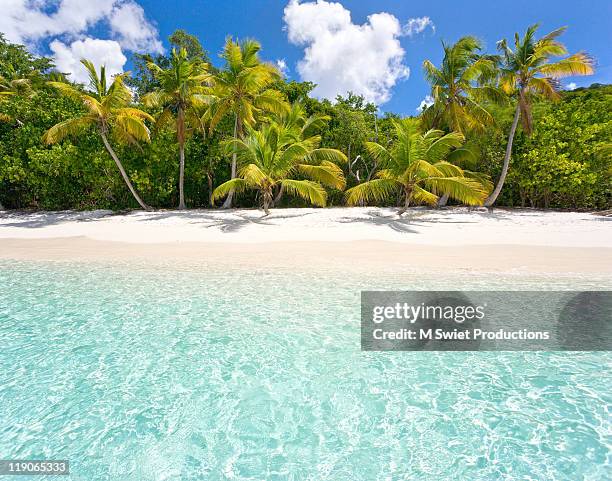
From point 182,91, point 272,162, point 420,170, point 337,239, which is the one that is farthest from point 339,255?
point 182,91

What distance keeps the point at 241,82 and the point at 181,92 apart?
2825 millimetres

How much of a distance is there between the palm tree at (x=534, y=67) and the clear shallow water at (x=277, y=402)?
47.9 feet

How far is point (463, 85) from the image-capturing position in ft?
49.2

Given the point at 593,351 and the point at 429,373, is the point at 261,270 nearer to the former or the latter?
the point at 429,373

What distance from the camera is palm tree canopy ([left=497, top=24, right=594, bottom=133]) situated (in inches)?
523

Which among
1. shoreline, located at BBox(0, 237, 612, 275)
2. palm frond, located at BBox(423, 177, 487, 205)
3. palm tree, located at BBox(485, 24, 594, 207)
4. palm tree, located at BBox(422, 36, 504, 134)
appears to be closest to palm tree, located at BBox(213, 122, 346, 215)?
shoreline, located at BBox(0, 237, 612, 275)

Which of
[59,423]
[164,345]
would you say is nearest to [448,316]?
[164,345]

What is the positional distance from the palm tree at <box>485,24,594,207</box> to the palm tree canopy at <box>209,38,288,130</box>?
10562 millimetres

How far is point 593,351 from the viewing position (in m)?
3.71

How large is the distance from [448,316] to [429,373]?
1749 mm

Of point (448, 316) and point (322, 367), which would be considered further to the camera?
point (448, 316)

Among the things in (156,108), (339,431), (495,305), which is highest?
(156,108)

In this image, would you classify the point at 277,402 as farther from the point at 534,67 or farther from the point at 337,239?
the point at 534,67

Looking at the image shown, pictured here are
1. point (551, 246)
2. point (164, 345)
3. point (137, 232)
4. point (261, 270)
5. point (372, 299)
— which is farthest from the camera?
point (137, 232)
